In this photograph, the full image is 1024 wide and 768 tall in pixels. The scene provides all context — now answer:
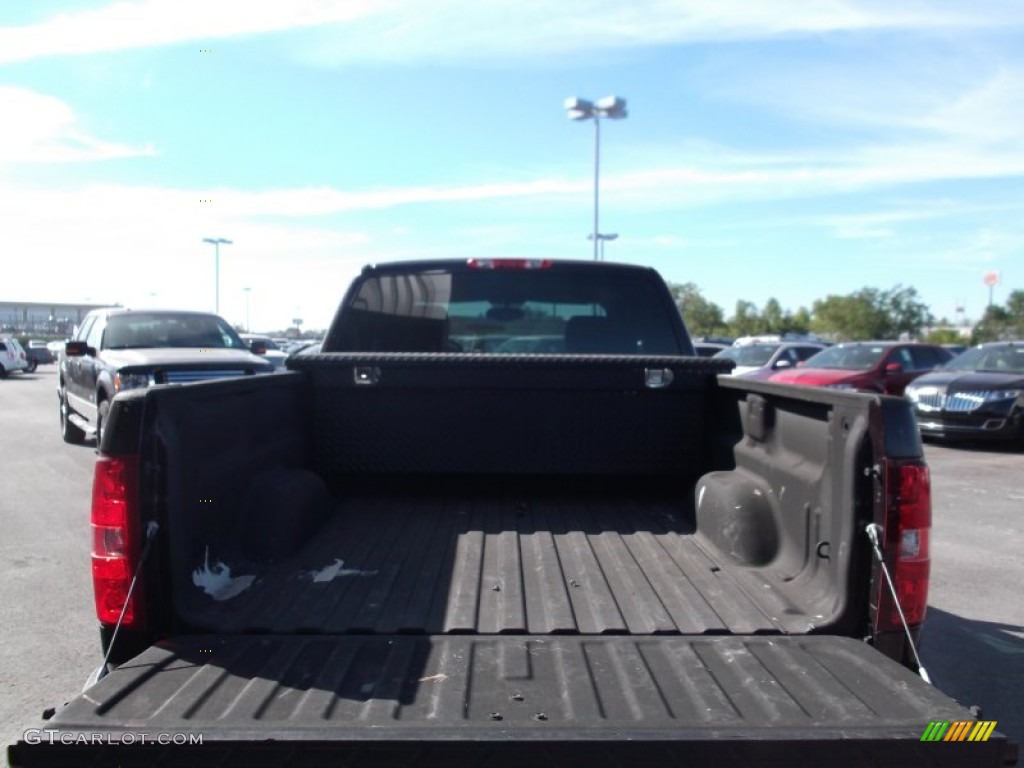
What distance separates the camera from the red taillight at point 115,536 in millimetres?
2664

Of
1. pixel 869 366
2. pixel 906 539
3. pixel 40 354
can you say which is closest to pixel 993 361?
pixel 869 366

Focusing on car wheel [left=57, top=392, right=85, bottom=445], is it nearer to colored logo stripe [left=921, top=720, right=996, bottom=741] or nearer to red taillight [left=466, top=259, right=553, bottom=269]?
red taillight [left=466, top=259, right=553, bottom=269]

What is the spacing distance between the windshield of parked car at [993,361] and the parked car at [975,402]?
0.05ft

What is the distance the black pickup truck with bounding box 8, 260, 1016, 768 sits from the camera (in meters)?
2.12

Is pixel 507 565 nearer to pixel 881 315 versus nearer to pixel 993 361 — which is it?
pixel 993 361

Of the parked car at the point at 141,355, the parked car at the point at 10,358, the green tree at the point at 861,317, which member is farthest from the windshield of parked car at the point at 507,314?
the green tree at the point at 861,317

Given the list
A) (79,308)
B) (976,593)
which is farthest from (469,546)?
(79,308)

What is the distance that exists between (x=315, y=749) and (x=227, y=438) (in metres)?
1.54

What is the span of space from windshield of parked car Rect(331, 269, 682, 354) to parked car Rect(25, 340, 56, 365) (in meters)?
46.9

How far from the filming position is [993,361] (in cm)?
1534

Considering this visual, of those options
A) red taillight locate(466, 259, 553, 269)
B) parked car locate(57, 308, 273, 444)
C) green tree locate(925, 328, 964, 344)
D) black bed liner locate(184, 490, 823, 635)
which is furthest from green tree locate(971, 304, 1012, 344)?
black bed liner locate(184, 490, 823, 635)

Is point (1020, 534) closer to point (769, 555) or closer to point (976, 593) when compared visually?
point (976, 593)

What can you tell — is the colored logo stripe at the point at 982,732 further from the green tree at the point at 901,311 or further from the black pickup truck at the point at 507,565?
the green tree at the point at 901,311

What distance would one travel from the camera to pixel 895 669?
2525 mm
